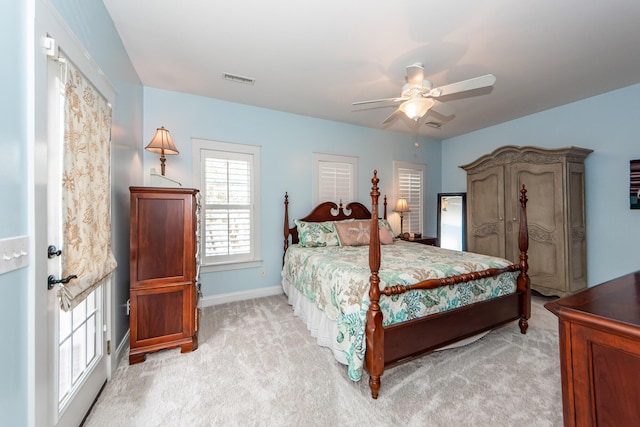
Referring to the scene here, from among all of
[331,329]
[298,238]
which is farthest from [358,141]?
[331,329]

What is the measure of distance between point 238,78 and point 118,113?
1.31 m

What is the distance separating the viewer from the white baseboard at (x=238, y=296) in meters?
3.46

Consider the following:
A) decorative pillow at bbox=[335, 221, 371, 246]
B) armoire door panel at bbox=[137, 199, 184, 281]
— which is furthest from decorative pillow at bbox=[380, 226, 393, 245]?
armoire door panel at bbox=[137, 199, 184, 281]

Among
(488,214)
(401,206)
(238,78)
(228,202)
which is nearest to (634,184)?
(488,214)

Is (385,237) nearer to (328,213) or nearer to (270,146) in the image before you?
(328,213)

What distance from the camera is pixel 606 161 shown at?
11.3 feet

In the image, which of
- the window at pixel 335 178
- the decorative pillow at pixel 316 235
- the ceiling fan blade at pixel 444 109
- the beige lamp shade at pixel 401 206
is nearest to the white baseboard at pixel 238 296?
the decorative pillow at pixel 316 235

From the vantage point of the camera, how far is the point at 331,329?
2.32m

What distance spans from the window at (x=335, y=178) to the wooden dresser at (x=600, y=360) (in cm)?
345

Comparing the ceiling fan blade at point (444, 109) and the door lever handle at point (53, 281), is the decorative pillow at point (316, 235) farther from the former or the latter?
the door lever handle at point (53, 281)

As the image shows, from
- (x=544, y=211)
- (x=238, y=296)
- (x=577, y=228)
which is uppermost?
(x=544, y=211)

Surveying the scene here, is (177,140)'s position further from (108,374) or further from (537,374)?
(537,374)

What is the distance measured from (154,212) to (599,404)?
2.85m

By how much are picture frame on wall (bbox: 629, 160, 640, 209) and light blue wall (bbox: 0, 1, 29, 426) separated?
548 centimetres
